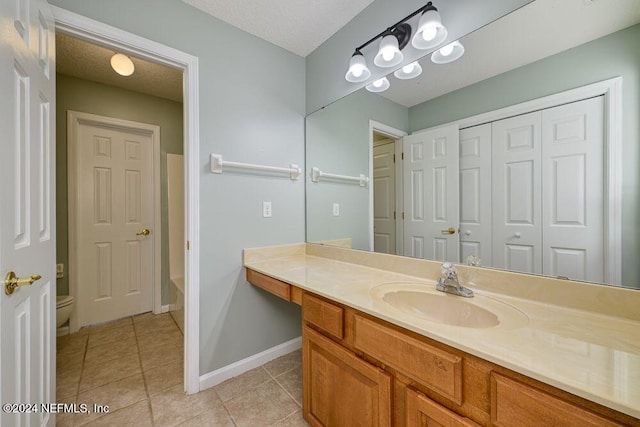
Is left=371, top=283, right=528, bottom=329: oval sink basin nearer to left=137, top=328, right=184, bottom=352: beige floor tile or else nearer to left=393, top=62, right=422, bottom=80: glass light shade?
left=393, top=62, right=422, bottom=80: glass light shade

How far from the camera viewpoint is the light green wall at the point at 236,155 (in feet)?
5.20

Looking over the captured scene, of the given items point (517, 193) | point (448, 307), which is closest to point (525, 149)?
point (517, 193)

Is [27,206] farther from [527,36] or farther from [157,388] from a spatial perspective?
[527,36]

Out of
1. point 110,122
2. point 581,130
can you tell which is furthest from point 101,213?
point 581,130

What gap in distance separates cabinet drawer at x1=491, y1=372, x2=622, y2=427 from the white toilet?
3.05m

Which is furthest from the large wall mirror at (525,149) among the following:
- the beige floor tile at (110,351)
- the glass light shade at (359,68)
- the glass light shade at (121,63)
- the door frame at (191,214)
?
the beige floor tile at (110,351)

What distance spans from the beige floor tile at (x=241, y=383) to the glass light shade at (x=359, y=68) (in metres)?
2.15

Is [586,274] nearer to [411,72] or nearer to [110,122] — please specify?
[411,72]

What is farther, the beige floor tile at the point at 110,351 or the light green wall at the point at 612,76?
the beige floor tile at the point at 110,351

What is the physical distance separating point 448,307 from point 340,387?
585mm

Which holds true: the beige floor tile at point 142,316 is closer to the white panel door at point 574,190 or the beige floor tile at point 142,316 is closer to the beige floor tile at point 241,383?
the beige floor tile at point 241,383

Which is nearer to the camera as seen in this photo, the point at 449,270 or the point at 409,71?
the point at 449,270

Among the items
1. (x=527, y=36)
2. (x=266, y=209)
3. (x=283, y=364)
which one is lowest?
→ (x=283, y=364)

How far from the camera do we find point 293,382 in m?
1.66
